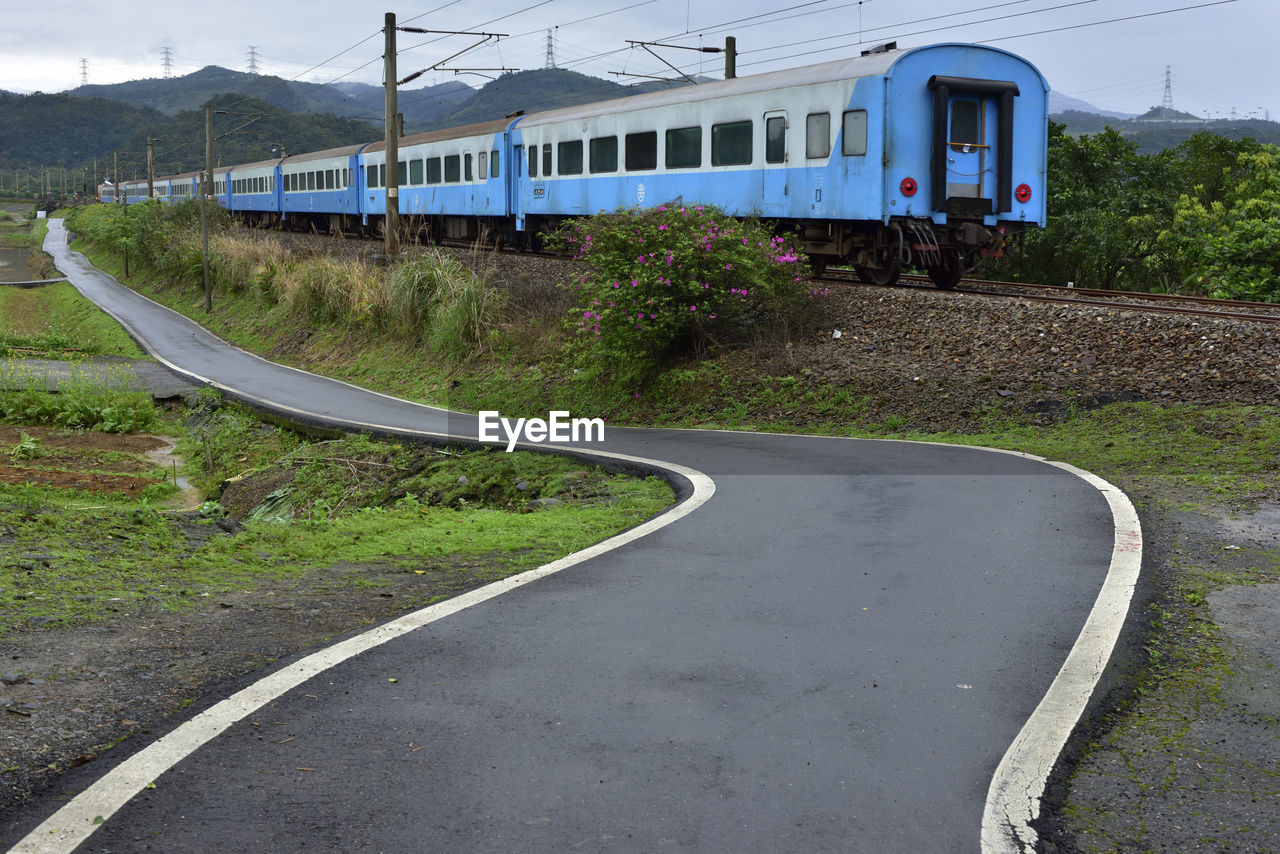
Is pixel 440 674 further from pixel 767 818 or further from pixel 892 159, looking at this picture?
pixel 892 159

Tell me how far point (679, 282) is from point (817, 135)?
373 centimetres

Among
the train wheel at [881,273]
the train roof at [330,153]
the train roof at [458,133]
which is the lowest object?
the train wheel at [881,273]

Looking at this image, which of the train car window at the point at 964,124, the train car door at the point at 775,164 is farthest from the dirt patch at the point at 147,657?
the train car door at the point at 775,164

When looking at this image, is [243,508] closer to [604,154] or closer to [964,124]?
[964,124]

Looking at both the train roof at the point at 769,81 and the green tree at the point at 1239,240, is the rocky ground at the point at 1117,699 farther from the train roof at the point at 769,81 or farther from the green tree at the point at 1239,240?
the green tree at the point at 1239,240

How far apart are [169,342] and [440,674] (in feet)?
105

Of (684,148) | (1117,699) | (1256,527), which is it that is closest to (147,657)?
(1117,699)

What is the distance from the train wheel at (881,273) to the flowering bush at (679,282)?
5.28 ft

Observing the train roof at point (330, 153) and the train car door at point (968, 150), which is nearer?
the train car door at point (968, 150)

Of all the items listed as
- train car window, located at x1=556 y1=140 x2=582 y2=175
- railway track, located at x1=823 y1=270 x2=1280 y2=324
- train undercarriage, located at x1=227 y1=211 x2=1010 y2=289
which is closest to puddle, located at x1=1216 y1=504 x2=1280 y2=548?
railway track, located at x1=823 y1=270 x2=1280 y2=324

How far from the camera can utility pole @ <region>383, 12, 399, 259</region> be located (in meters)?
25.8

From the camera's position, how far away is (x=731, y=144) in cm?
2019

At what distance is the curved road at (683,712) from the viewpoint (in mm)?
3699

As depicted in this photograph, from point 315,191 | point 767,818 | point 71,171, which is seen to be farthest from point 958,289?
point 71,171
